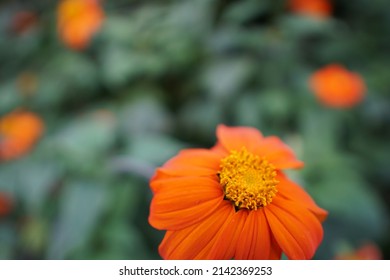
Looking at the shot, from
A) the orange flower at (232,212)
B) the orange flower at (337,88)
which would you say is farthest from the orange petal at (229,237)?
the orange flower at (337,88)

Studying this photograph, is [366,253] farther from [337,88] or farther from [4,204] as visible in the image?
[4,204]

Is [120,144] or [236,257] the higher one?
[236,257]

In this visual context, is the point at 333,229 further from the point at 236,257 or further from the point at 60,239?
the point at 236,257

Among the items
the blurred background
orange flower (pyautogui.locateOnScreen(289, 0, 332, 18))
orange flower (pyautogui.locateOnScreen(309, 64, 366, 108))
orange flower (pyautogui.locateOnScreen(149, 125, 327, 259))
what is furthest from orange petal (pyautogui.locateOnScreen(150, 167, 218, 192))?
orange flower (pyautogui.locateOnScreen(289, 0, 332, 18))

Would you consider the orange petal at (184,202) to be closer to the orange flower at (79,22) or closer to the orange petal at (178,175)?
the orange petal at (178,175)
